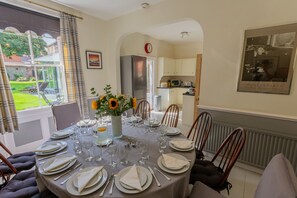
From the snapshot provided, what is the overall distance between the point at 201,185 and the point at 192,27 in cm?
383

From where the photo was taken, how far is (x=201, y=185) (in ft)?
3.99

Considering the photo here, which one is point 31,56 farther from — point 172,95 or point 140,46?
point 172,95

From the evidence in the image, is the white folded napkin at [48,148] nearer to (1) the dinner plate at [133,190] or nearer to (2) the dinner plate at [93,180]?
(2) the dinner plate at [93,180]

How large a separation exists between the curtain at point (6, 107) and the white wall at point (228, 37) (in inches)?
102

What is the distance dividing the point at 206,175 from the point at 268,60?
160cm

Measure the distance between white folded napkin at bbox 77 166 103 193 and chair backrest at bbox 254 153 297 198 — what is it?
105 centimetres

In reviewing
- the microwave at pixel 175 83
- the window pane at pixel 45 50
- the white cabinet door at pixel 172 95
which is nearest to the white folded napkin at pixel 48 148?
the window pane at pixel 45 50

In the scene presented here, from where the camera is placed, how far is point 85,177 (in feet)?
3.25

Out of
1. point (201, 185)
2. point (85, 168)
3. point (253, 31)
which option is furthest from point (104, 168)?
point (253, 31)

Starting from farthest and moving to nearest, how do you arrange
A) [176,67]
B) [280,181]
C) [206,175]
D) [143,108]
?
[176,67], [143,108], [206,175], [280,181]

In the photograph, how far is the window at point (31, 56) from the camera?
2252 millimetres

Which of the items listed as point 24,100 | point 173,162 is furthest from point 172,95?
point 173,162

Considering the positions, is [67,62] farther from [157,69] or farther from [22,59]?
[157,69]

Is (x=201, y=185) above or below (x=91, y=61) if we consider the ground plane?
below
